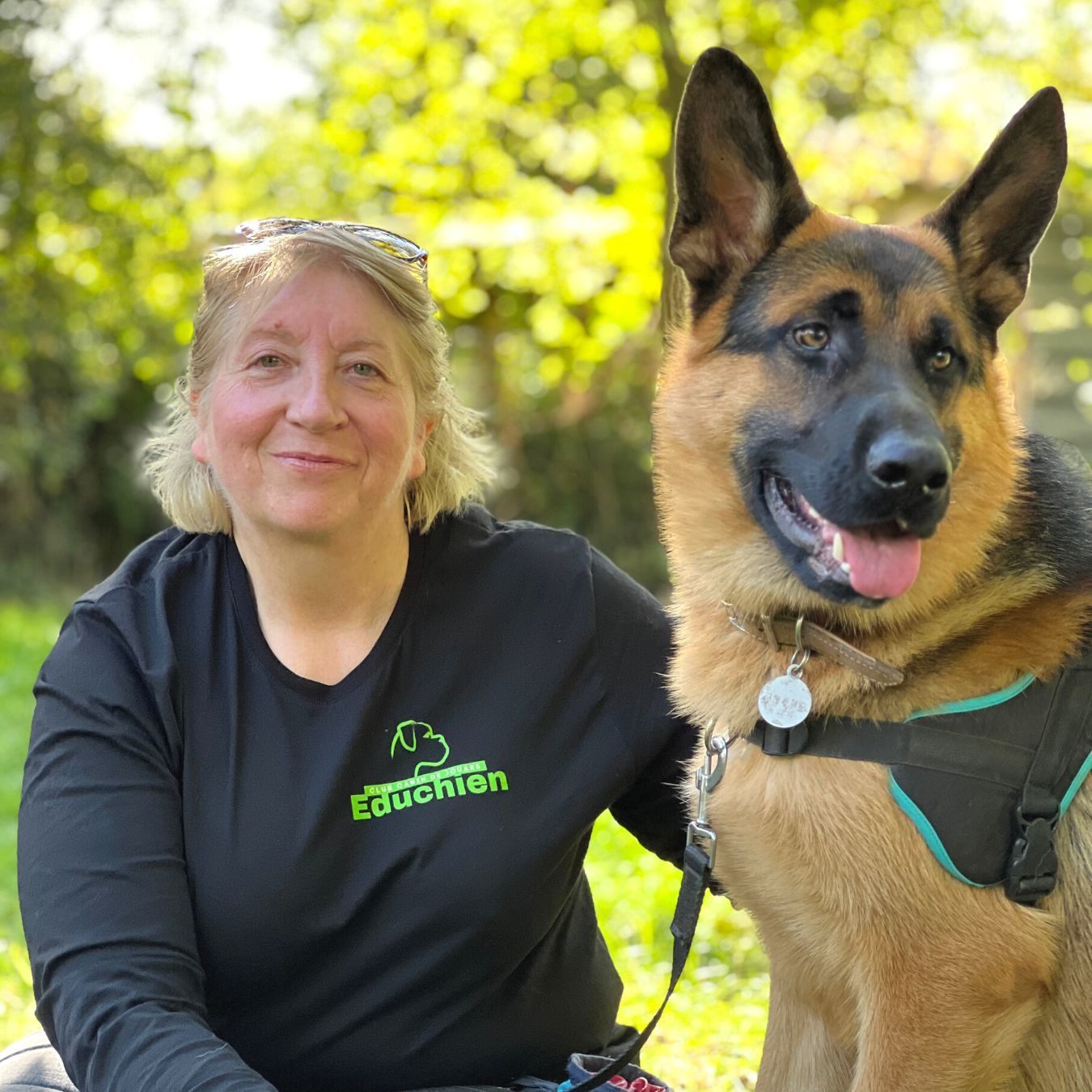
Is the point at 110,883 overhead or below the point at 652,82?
below

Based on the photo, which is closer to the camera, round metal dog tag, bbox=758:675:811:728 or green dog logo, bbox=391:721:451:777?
round metal dog tag, bbox=758:675:811:728

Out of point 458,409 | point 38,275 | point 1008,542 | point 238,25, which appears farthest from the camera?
point 38,275

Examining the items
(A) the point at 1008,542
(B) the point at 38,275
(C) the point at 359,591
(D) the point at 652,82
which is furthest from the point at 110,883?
(B) the point at 38,275

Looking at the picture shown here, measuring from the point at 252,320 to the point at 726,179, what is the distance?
908 mm

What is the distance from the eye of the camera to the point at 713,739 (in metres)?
2.28

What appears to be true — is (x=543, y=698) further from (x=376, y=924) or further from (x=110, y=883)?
(x=110, y=883)

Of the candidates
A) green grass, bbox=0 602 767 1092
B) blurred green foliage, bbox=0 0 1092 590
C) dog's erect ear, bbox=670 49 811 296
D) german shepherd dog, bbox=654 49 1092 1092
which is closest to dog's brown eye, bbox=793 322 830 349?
german shepherd dog, bbox=654 49 1092 1092

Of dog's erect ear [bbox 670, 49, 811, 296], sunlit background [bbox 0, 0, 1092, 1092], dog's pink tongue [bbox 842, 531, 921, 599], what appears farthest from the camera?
sunlit background [bbox 0, 0, 1092, 1092]

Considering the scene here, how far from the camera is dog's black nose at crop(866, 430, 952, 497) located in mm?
1943

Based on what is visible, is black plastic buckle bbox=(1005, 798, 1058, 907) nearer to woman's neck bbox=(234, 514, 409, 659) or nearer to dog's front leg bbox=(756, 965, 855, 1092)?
dog's front leg bbox=(756, 965, 855, 1092)

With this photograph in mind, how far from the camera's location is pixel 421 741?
238 cm

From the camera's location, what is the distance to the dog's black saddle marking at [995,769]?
1979mm

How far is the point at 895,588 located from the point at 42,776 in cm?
150

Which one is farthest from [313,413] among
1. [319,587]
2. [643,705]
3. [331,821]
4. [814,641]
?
[814,641]
